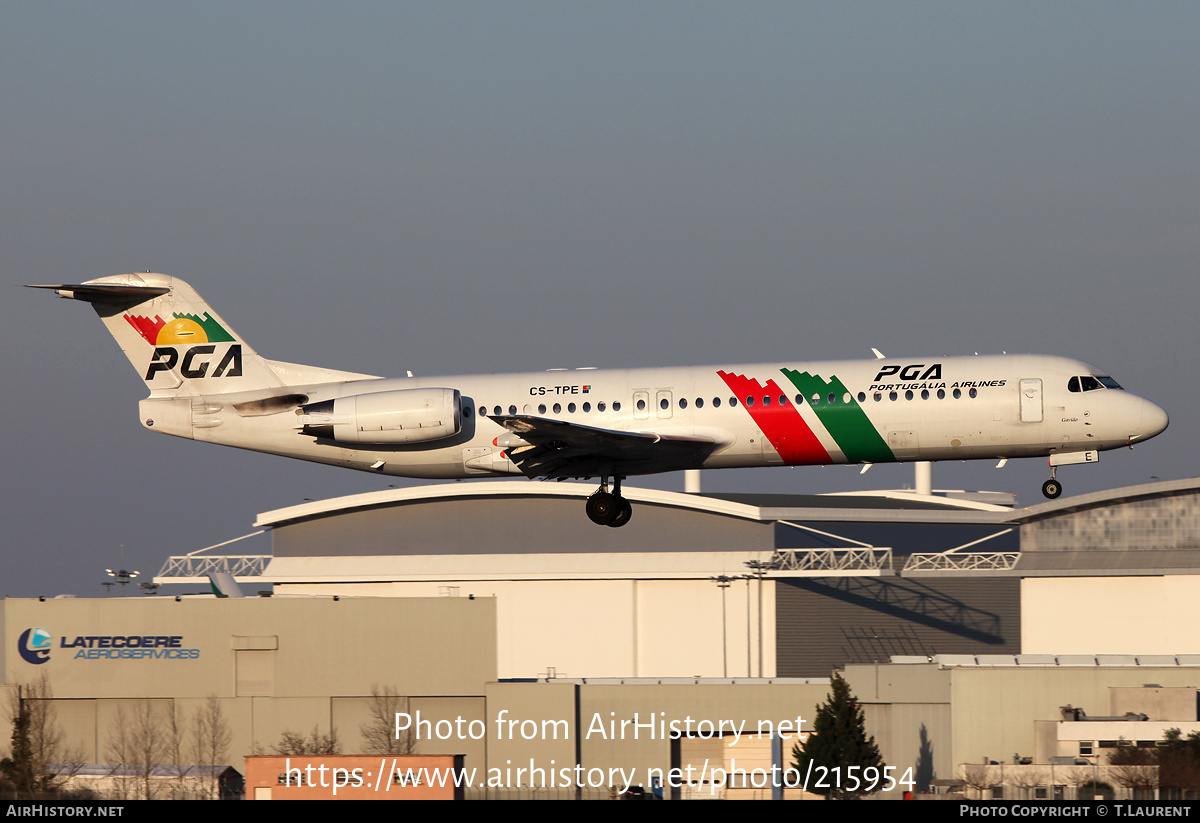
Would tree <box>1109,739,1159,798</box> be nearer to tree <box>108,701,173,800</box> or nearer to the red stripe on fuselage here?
the red stripe on fuselage

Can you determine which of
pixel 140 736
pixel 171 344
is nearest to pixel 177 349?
pixel 171 344

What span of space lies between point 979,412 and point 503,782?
25684 millimetres

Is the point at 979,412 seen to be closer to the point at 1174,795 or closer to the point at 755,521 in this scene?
the point at 1174,795

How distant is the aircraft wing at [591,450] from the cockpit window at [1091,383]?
776 cm

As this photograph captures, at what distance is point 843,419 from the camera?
97.9 feet

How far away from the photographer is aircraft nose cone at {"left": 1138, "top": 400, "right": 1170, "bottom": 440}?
30109 millimetres

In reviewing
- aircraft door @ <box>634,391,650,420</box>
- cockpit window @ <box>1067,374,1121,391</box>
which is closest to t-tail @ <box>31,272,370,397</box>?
aircraft door @ <box>634,391,650,420</box>

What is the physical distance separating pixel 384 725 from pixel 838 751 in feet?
55.5

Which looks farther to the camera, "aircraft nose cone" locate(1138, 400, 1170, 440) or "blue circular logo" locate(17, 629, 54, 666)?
"blue circular logo" locate(17, 629, 54, 666)

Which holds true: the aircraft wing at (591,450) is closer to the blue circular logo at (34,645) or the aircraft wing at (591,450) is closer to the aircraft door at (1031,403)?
the aircraft door at (1031,403)

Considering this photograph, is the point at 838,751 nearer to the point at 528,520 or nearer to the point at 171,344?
the point at 171,344

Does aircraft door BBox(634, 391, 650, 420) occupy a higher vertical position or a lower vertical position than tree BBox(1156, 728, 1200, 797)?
higher

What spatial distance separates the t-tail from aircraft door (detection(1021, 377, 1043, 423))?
15.2 metres
